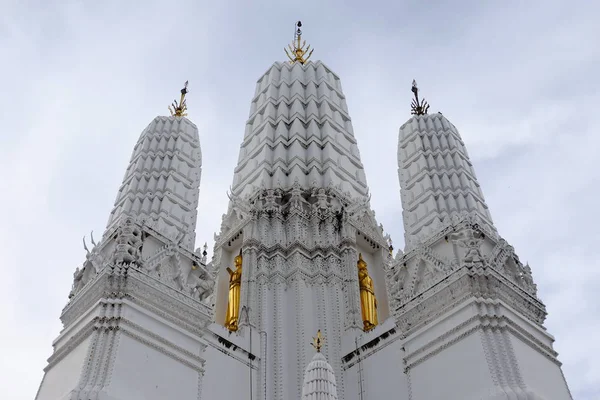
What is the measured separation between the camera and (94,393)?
49.8 feet

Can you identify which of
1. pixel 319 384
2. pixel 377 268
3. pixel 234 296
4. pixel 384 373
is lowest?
pixel 319 384

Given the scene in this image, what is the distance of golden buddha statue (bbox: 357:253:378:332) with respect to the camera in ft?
75.4

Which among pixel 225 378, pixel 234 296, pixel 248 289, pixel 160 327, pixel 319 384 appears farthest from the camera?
pixel 234 296

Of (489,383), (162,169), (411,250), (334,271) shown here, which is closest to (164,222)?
(162,169)

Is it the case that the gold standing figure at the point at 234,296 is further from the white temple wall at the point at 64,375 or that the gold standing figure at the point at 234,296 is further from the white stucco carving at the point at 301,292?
the white temple wall at the point at 64,375

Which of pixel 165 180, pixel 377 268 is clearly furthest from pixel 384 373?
pixel 165 180

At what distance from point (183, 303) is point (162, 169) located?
602cm

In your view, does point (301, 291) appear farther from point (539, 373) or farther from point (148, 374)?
point (539, 373)

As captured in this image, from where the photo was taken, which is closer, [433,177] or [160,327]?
[160,327]

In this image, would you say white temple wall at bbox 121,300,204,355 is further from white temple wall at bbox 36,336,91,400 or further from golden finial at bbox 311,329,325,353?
golden finial at bbox 311,329,325,353

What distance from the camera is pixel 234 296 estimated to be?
2362 centimetres

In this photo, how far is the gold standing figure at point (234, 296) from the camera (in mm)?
22578

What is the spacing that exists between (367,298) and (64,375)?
10522 millimetres

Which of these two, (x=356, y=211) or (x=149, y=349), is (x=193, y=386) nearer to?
(x=149, y=349)
